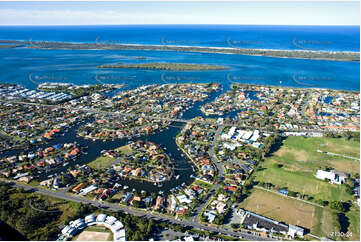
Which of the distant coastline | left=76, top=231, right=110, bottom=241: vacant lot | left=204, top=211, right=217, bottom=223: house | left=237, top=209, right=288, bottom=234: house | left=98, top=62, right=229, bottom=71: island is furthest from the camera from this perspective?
the distant coastline

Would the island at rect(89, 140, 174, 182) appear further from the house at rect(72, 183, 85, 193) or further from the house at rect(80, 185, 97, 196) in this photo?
the house at rect(72, 183, 85, 193)

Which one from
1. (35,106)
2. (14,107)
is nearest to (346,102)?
(35,106)

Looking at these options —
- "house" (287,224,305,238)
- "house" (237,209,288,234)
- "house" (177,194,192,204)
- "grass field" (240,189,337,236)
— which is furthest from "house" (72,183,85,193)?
"house" (287,224,305,238)

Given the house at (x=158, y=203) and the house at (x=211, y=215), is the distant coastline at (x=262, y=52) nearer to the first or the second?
the house at (x=211, y=215)

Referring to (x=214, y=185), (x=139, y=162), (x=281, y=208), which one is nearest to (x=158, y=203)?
(x=214, y=185)

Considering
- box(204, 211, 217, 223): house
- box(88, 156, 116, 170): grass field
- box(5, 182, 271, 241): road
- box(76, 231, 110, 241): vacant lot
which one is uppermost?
box(88, 156, 116, 170): grass field

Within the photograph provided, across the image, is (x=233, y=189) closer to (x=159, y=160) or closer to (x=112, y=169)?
(x=159, y=160)

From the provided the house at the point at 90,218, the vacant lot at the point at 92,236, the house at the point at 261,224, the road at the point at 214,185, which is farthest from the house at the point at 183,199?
the house at the point at 90,218
